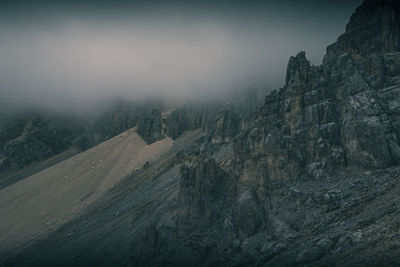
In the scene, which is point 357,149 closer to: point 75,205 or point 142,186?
point 142,186

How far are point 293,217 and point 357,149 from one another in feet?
85.1

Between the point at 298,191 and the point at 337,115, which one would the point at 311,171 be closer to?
the point at 298,191

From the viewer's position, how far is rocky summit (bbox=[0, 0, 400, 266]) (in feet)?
250

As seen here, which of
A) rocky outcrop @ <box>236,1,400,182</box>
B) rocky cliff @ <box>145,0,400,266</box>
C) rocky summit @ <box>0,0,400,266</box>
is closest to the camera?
rocky summit @ <box>0,0,400,266</box>

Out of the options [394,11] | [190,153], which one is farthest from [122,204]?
[394,11]

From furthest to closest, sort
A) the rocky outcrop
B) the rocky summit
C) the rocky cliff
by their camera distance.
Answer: the rocky outcrop < the rocky cliff < the rocky summit

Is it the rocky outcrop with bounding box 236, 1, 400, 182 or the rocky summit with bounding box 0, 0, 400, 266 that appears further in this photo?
the rocky outcrop with bounding box 236, 1, 400, 182

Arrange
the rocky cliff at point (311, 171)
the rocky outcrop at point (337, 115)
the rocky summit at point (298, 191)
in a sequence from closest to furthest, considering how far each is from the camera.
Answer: the rocky summit at point (298, 191) → the rocky cliff at point (311, 171) → the rocky outcrop at point (337, 115)

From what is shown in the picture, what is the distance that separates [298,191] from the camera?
9625cm

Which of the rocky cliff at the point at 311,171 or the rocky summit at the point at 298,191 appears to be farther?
the rocky cliff at the point at 311,171

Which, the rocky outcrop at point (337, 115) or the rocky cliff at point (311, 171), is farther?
the rocky outcrop at point (337, 115)

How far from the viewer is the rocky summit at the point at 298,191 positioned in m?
76.2

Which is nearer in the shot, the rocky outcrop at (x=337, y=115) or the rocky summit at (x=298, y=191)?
the rocky summit at (x=298, y=191)

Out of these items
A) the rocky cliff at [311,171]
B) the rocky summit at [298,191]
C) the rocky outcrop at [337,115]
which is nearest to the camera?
the rocky summit at [298,191]
